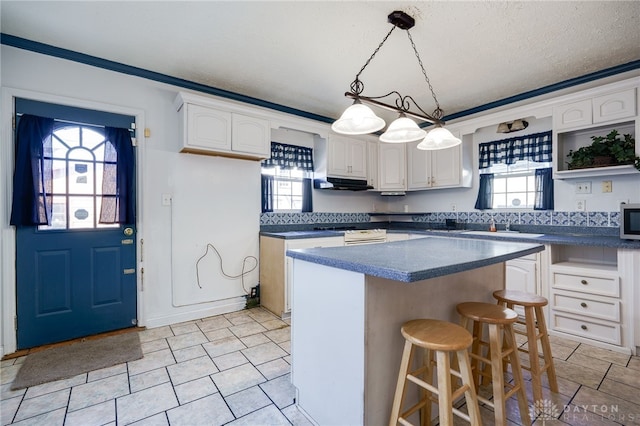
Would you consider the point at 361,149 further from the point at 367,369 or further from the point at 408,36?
the point at 367,369

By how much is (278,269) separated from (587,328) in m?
2.90

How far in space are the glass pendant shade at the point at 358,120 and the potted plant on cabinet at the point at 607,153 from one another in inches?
91.2

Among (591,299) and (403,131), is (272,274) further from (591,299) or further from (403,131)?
(591,299)

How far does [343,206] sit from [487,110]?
230cm

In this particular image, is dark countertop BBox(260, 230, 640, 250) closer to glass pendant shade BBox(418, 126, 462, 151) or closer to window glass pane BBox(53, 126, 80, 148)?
glass pendant shade BBox(418, 126, 462, 151)

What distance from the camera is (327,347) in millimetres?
1553

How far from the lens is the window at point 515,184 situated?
141 inches

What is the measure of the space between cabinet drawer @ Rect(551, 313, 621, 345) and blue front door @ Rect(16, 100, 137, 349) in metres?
4.06

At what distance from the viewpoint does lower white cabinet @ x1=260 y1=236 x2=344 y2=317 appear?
127 inches

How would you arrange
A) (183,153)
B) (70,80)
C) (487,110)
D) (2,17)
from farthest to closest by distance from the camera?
1. (487,110)
2. (183,153)
3. (70,80)
4. (2,17)

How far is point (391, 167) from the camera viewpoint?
4543mm

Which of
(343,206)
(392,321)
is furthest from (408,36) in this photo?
(343,206)

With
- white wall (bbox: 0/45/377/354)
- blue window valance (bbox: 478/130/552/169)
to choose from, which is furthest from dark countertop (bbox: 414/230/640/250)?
white wall (bbox: 0/45/377/354)

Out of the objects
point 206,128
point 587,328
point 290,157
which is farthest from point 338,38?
point 587,328
